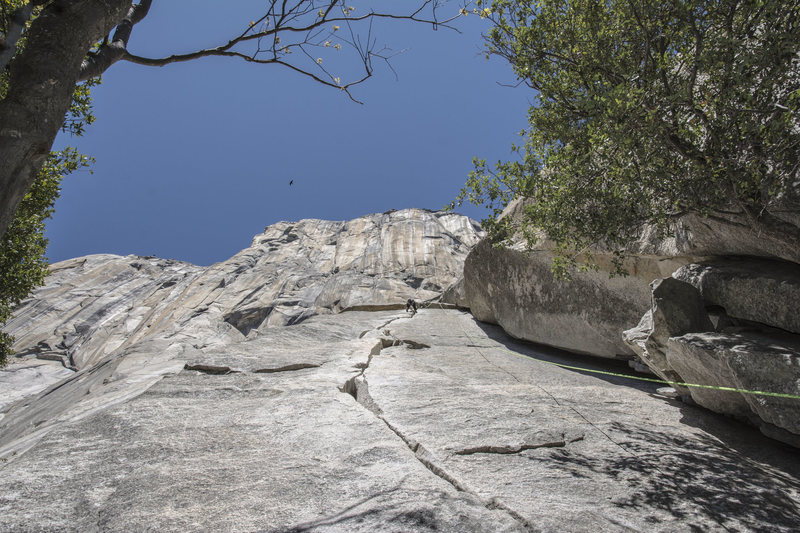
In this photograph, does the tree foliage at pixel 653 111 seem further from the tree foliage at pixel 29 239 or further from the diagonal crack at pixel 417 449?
the tree foliage at pixel 29 239

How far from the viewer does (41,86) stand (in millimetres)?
3602

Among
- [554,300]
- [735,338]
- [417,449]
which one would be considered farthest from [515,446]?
[554,300]

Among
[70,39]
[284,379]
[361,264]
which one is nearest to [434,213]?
[361,264]

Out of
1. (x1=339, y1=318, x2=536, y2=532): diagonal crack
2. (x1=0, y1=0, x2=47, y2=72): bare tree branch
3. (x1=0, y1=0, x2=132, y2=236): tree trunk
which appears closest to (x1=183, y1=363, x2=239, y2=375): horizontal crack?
(x1=339, y1=318, x2=536, y2=532): diagonal crack

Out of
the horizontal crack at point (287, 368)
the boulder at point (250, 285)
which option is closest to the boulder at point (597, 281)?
the horizontal crack at point (287, 368)

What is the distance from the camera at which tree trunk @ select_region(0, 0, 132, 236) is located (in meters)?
3.36

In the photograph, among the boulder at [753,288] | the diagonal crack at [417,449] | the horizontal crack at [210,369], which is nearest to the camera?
the diagonal crack at [417,449]

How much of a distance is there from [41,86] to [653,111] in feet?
24.5

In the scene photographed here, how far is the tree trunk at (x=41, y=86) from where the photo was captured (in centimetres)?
336

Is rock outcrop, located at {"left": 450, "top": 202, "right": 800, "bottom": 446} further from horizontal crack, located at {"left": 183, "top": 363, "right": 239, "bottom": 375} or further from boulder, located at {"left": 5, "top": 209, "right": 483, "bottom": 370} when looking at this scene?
boulder, located at {"left": 5, "top": 209, "right": 483, "bottom": 370}

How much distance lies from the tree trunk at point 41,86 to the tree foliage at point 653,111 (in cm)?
681

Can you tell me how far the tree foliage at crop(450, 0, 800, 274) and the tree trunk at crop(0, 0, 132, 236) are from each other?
6813 mm

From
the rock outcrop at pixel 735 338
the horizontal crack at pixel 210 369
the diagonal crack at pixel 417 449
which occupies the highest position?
the rock outcrop at pixel 735 338

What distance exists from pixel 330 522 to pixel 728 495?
466 cm
